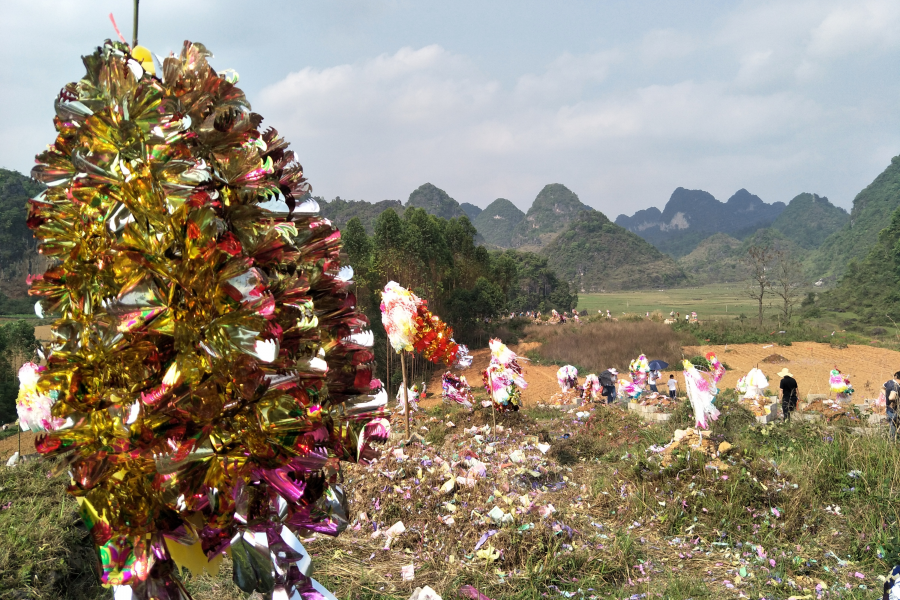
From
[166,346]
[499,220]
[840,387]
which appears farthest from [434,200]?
[166,346]

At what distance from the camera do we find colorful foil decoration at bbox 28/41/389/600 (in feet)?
3.42

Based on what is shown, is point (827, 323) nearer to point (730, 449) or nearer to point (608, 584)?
point (730, 449)

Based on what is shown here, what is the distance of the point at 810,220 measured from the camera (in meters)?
139

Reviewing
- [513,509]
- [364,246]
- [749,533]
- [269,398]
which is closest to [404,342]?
[513,509]

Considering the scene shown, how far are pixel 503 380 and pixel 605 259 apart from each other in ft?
304

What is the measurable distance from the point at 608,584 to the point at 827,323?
1473 inches

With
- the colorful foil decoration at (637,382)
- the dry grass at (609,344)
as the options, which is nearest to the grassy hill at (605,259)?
the dry grass at (609,344)

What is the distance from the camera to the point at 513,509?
3.82 m

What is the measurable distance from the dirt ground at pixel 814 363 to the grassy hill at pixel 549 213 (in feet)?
392

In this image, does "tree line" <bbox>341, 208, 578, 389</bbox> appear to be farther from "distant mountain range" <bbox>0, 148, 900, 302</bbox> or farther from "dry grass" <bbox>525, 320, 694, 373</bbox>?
"distant mountain range" <bbox>0, 148, 900, 302</bbox>

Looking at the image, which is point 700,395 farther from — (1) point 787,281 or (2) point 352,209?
(2) point 352,209

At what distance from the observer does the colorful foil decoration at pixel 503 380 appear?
7.30 meters

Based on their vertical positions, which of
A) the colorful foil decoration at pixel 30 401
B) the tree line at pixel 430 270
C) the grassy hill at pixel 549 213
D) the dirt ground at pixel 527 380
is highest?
the grassy hill at pixel 549 213

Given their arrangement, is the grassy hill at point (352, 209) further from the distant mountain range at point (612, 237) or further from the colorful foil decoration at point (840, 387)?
the colorful foil decoration at point (840, 387)
